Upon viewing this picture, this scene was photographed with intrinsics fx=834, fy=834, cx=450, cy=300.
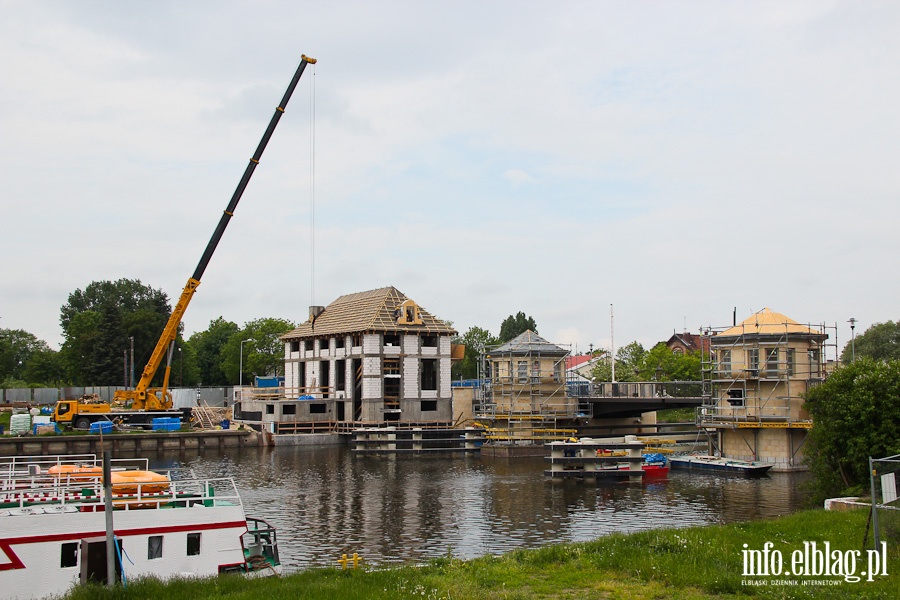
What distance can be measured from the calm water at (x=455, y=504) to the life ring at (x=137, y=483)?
588 cm

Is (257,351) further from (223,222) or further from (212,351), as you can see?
(223,222)

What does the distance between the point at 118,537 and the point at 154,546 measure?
1010 millimetres

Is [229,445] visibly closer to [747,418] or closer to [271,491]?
[271,491]

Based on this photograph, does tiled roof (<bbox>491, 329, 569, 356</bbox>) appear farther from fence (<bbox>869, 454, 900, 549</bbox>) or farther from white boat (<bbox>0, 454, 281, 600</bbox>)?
fence (<bbox>869, 454, 900, 549</bbox>)

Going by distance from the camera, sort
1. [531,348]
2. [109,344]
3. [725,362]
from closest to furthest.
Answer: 1. [725,362]
2. [531,348]
3. [109,344]

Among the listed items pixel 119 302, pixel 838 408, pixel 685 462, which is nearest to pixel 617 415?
pixel 685 462

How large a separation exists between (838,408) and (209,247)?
52083 millimetres

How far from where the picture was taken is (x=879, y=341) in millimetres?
119562

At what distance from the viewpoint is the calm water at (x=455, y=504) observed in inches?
1328

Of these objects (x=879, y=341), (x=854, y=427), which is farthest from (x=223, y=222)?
(x=879, y=341)

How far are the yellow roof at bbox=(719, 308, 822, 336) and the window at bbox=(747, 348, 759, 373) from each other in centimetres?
139

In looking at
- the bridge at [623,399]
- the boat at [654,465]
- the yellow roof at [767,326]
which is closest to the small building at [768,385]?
the yellow roof at [767,326]

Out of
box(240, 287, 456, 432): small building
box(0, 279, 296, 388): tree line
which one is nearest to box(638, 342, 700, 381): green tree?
box(240, 287, 456, 432): small building

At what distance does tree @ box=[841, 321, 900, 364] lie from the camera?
116312 millimetres
